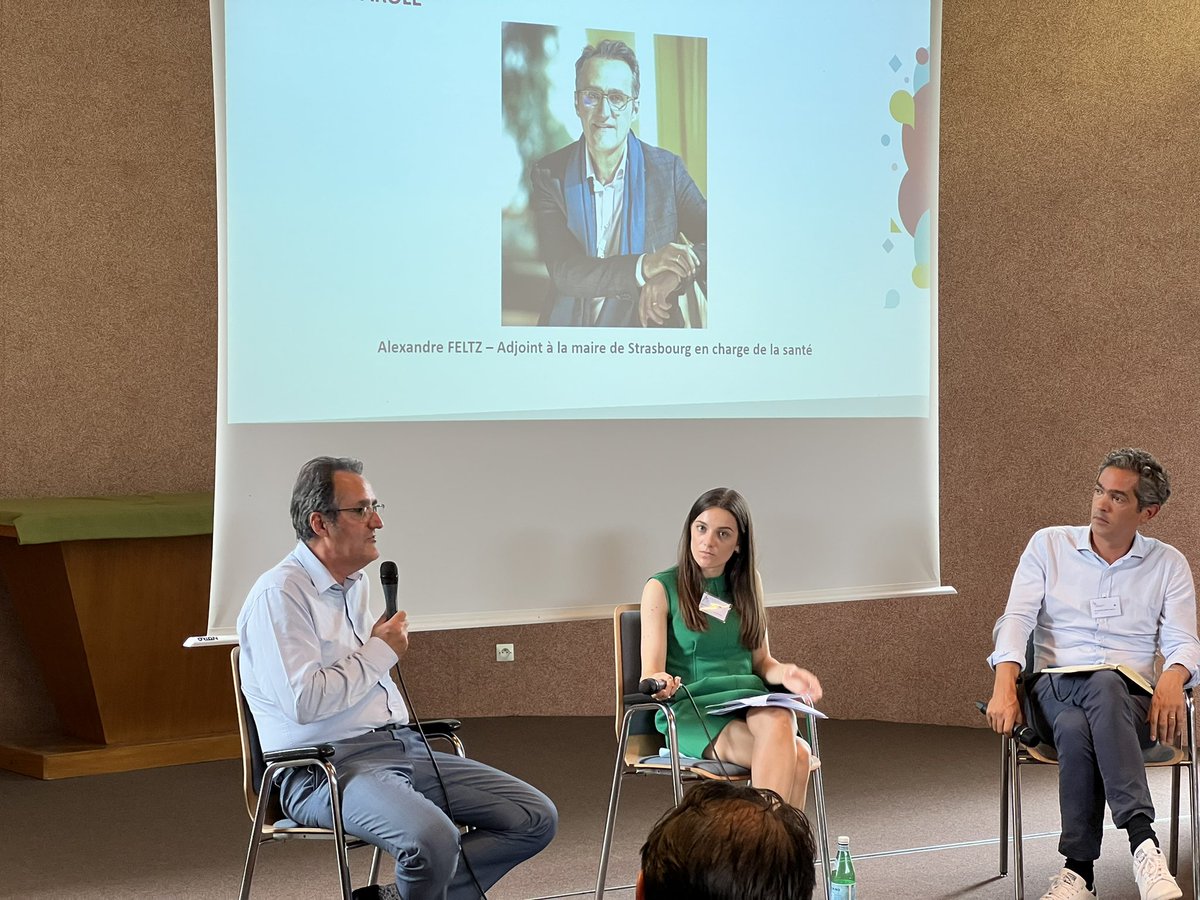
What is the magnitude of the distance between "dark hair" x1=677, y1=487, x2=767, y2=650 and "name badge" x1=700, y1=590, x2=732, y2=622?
0.06 ft

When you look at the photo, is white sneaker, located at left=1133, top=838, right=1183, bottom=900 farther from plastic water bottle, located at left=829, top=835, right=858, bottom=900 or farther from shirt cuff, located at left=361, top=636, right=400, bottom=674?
shirt cuff, located at left=361, top=636, right=400, bottom=674

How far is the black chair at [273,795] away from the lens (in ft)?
8.34

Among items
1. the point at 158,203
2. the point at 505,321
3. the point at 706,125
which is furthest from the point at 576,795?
the point at 158,203

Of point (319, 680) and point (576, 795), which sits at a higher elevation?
point (319, 680)

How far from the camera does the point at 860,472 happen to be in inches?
166

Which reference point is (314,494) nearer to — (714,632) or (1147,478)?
(714,632)

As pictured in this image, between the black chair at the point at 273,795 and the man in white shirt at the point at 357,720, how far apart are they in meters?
0.03

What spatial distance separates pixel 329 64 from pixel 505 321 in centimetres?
84

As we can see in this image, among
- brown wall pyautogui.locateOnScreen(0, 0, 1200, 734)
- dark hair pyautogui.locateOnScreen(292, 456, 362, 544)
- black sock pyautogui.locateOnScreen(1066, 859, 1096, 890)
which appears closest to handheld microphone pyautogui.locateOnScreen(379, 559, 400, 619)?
dark hair pyautogui.locateOnScreen(292, 456, 362, 544)

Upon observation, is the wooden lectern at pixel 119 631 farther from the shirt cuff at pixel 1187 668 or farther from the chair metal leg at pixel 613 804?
the shirt cuff at pixel 1187 668

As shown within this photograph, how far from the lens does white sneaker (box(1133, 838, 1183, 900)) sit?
3.01 m

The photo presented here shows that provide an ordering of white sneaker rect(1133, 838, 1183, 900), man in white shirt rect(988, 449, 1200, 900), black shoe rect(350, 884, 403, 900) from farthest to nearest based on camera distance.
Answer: man in white shirt rect(988, 449, 1200, 900) → white sneaker rect(1133, 838, 1183, 900) → black shoe rect(350, 884, 403, 900)

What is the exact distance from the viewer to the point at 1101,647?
11.6 ft

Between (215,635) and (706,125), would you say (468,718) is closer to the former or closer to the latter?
(215,635)
